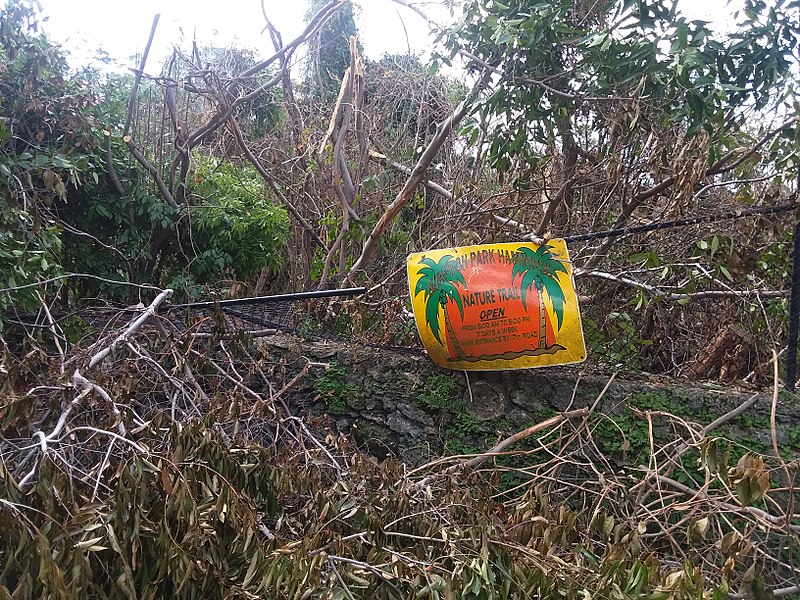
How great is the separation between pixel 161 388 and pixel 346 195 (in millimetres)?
2330

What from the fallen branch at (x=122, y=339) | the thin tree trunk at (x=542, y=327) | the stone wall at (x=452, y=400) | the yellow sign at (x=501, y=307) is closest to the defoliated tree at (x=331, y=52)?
the stone wall at (x=452, y=400)

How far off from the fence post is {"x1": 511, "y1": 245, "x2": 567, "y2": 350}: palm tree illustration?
1.03m

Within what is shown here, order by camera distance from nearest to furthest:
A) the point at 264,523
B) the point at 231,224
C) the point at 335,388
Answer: the point at 264,523 < the point at 335,388 < the point at 231,224

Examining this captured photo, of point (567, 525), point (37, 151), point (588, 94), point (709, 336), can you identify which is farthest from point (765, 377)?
point (37, 151)

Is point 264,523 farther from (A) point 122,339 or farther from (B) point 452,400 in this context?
(B) point 452,400

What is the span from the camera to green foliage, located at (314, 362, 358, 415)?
3693mm

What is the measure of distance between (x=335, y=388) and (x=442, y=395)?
65cm

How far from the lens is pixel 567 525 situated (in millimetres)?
1919

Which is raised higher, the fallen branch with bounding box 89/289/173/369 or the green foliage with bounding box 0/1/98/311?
the green foliage with bounding box 0/1/98/311

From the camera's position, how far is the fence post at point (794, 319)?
294 cm

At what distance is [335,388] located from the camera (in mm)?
3719

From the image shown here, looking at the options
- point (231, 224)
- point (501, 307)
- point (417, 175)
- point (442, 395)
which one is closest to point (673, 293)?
point (501, 307)

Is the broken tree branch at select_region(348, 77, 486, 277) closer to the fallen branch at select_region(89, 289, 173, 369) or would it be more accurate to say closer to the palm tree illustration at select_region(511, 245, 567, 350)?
the palm tree illustration at select_region(511, 245, 567, 350)

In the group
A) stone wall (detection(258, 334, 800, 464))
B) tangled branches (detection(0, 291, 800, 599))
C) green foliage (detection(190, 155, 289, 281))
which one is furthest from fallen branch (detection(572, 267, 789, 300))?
green foliage (detection(190, 155, 289, 281))
